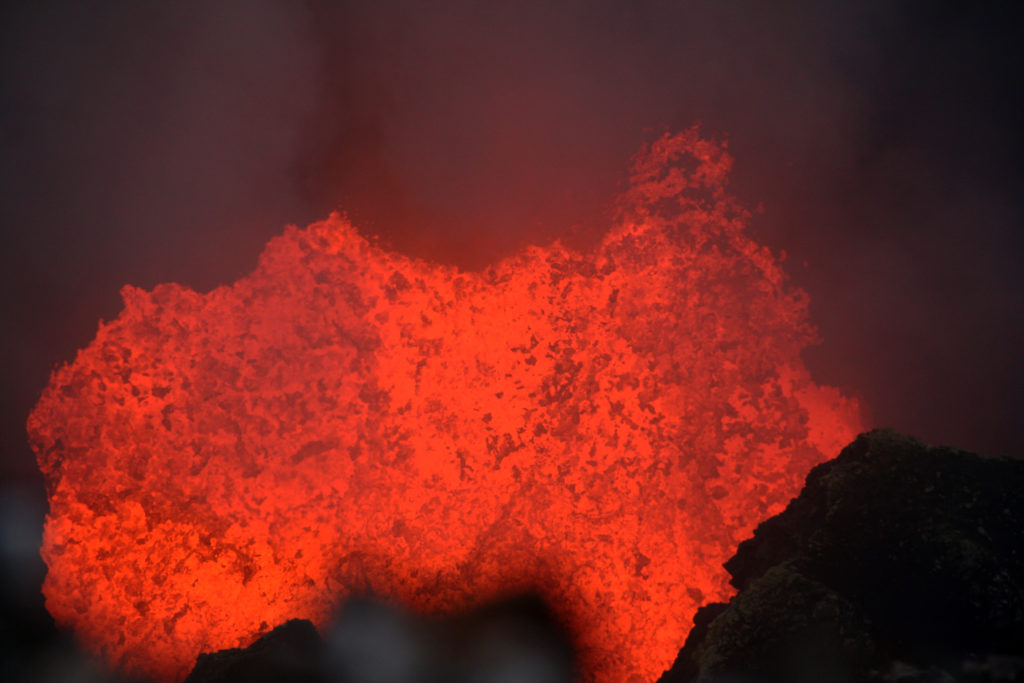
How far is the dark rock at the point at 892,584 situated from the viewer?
73.7 inches

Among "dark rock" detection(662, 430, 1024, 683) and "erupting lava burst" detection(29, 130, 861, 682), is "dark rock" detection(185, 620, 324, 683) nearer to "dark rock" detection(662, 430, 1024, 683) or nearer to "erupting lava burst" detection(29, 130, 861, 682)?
"erupting lava burst" detection(29, 130, 861, 682)

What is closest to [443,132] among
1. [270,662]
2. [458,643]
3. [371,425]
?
[371,425]

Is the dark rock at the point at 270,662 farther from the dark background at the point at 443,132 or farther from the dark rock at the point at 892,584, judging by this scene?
the dark rock at the point at 892,584

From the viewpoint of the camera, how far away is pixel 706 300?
3457 mm

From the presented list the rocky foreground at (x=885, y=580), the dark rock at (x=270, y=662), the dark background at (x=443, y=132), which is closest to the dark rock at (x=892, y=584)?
the rocky foreground at (x=885, y=580)

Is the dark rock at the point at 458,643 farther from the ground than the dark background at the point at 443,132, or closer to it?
closer to it

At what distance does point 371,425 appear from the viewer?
3.57 m

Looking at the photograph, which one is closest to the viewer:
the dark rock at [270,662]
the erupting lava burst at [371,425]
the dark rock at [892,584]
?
the dark rock at [892,584]

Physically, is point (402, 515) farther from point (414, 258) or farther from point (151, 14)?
point (151, 14)

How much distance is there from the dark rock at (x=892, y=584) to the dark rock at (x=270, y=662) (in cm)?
178

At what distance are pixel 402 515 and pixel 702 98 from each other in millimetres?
3098

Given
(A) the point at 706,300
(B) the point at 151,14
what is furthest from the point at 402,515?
(B) the point at 151,14

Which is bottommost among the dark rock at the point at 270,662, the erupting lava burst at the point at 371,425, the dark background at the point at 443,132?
the dark rock at the point at 270,662

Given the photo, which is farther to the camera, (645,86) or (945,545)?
(645,86)
